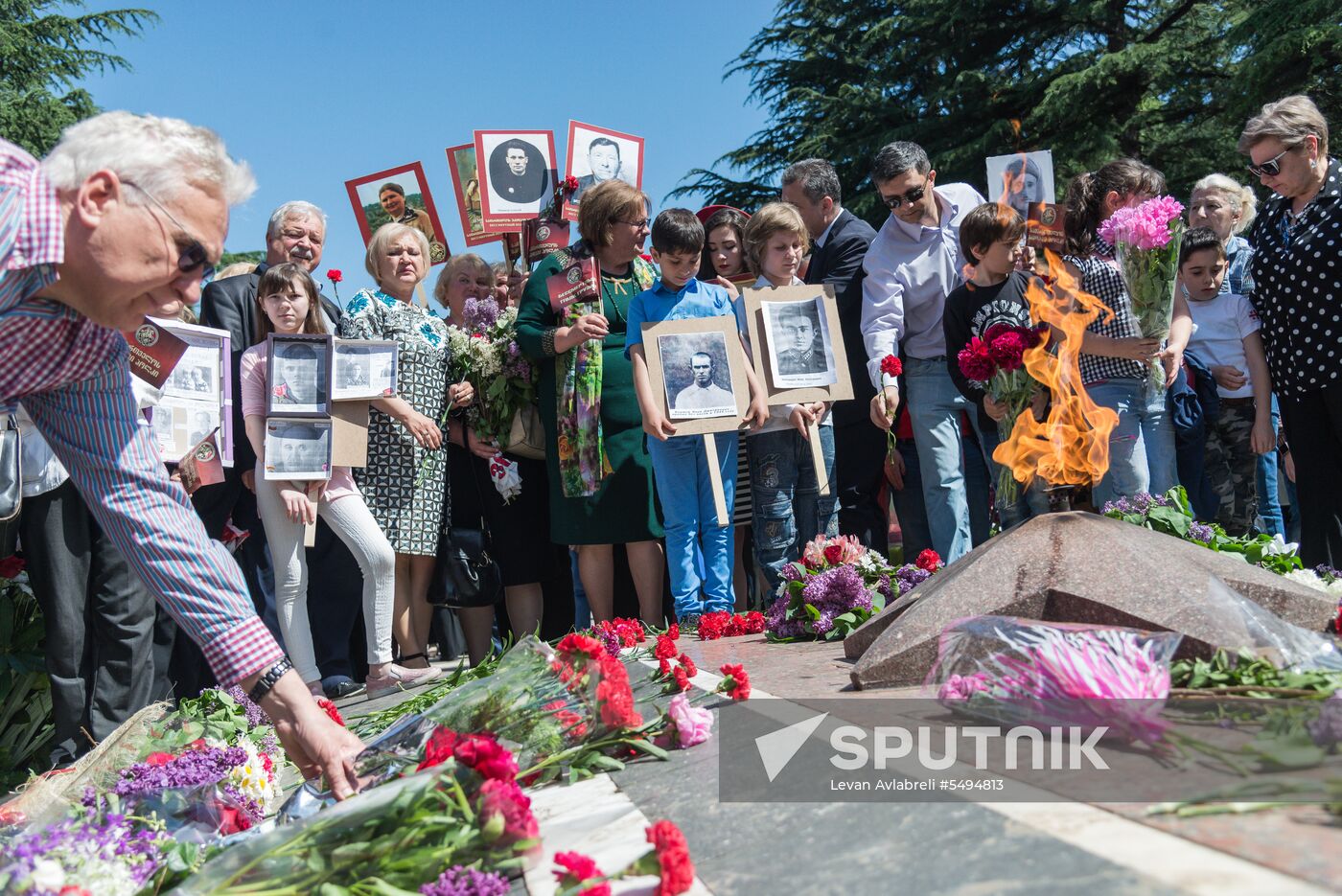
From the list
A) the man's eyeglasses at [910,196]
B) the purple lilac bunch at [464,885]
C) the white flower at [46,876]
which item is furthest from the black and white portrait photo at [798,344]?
the white flower at [46,876]

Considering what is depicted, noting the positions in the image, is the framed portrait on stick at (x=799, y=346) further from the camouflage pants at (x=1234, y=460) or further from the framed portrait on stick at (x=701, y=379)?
the camouflage pants at (x=1234, y=460)

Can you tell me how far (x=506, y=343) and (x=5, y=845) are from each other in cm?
411

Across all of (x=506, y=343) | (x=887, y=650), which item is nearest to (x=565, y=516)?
(x=506, y=343)

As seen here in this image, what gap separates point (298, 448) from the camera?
17.2 feet

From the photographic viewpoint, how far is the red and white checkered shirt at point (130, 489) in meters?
2.40

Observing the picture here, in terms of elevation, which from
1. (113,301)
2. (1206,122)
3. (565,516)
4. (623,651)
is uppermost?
(1206,122)

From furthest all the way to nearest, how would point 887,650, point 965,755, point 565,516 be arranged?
point 565,516, point 887,650, point 965,755

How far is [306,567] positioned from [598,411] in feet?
5.28

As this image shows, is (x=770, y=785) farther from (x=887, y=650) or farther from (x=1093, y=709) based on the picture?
(x=887, y=650)

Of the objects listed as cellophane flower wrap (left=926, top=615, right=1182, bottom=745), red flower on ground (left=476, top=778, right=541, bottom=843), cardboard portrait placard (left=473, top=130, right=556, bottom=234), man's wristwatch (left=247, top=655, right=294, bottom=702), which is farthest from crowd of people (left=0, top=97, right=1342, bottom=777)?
red flower on ground (left=476, top=778, right=541, bottom=843)

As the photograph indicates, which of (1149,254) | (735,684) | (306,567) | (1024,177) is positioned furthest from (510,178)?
(735,684)

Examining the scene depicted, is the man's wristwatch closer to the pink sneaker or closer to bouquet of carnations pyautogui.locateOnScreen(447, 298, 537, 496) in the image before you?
the pink sneaker

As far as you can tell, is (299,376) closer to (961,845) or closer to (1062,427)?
(1062,427)

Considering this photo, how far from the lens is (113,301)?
2.31m
